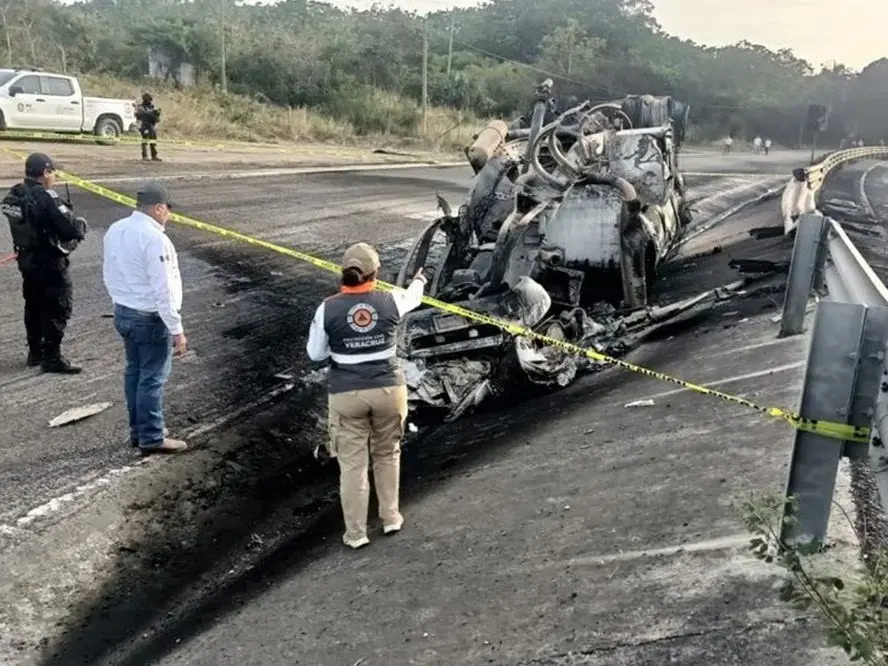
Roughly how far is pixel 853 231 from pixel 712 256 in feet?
7.24

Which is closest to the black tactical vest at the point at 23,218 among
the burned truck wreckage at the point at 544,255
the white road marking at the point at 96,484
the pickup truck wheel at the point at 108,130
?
the white road marking at the point at 96,484

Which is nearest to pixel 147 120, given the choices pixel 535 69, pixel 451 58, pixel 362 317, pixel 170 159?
pixel 170 159

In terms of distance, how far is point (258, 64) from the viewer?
3969cm

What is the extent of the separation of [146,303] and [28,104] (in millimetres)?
18956

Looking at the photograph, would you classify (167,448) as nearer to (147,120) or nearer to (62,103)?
(147,120)

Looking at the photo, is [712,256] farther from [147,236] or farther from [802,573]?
[802,573]

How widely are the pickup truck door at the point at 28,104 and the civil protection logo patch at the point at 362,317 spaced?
66.5 ft

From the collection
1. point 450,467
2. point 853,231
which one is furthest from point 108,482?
point 853,231

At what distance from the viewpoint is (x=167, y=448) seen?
5.58 meters

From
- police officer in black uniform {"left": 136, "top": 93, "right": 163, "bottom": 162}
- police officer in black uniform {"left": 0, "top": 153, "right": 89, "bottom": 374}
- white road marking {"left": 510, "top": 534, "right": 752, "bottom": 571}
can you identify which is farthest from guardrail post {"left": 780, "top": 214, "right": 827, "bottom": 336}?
police officer in black uniform {"left": 136, "top": 93, "right": 163, "bottom": 162}

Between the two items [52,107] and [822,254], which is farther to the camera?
[52,107]

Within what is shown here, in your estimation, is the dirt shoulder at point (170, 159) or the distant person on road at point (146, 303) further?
the dirt shoulder at point (170, 159)

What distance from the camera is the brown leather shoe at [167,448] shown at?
18.2ft

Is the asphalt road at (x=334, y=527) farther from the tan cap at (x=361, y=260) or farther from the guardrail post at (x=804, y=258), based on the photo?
the tan cap at (x=361, y=260)
